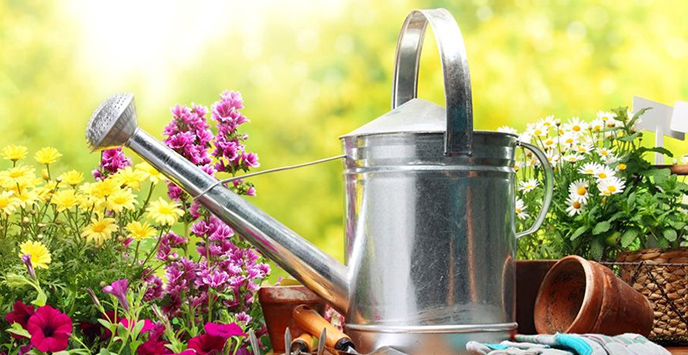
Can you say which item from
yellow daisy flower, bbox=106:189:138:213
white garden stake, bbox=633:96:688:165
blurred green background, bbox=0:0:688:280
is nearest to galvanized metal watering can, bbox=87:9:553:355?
yellow daisy flower, bbox=106:189:138:213

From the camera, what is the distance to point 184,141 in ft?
5.32

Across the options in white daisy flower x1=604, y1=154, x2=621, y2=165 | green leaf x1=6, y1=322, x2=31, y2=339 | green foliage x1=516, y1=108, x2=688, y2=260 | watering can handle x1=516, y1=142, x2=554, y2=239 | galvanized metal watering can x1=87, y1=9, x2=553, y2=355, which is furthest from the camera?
white daisy flower x1=604, y1=154, x2=621, y2=165

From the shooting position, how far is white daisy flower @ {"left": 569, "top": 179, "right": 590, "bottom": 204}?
176 cm

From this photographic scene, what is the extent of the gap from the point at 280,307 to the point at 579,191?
67cm

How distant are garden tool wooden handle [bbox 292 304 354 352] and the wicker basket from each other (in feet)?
1.90

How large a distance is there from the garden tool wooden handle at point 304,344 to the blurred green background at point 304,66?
4.73 ft

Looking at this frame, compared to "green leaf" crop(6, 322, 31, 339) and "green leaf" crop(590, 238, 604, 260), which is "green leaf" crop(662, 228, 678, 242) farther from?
"green leaf" crop(6, 322, 31, 339)

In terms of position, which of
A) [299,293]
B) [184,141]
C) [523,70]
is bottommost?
[299,293]

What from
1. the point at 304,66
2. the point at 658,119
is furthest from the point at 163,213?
the point at 304,66

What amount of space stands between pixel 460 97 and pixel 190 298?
63 centimetres

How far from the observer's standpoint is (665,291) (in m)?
1.58

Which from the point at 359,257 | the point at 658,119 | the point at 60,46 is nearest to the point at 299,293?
the point at 359,257

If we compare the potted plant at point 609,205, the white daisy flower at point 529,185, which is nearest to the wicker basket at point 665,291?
the potted plant at point 609,205

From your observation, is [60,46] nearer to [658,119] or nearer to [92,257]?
[92,257]
